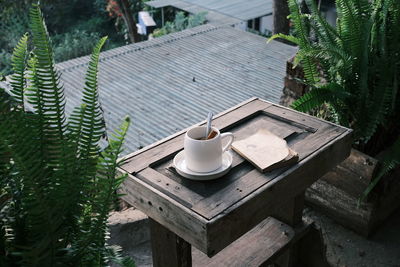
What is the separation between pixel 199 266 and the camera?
2266mm

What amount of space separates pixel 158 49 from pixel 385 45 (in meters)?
4.46

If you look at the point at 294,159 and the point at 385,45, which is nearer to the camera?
the point at 294,159

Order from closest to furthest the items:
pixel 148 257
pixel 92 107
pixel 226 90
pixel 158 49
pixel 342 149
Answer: pixel 92 107 < pixel 342 149 < pixel 148 257 < pixel 226 90 < pixel 158 49

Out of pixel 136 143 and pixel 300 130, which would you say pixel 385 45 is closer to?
pixel 300 130

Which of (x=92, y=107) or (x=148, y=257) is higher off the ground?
(x=92, y=107)

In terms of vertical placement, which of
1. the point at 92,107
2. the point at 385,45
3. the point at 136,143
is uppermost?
the point at 92,107

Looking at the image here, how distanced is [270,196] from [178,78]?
415 cm

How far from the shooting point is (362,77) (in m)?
2.62

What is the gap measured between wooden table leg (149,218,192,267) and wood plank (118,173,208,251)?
0.20 m

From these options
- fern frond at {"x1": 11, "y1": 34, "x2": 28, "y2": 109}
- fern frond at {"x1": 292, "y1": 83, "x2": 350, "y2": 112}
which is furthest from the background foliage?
fern frond at {"x1": 11, "y1": 34, "x2": 28, "y2": 109}

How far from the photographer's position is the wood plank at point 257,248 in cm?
226

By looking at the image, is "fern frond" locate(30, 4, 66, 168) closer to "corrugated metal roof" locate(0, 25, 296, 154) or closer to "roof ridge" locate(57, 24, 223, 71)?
"corrugated metal roof" locate(0, 25, 296, 154)

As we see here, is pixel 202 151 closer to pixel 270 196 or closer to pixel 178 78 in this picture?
pixel 270 196

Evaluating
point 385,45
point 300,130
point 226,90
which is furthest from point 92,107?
point 226,90
